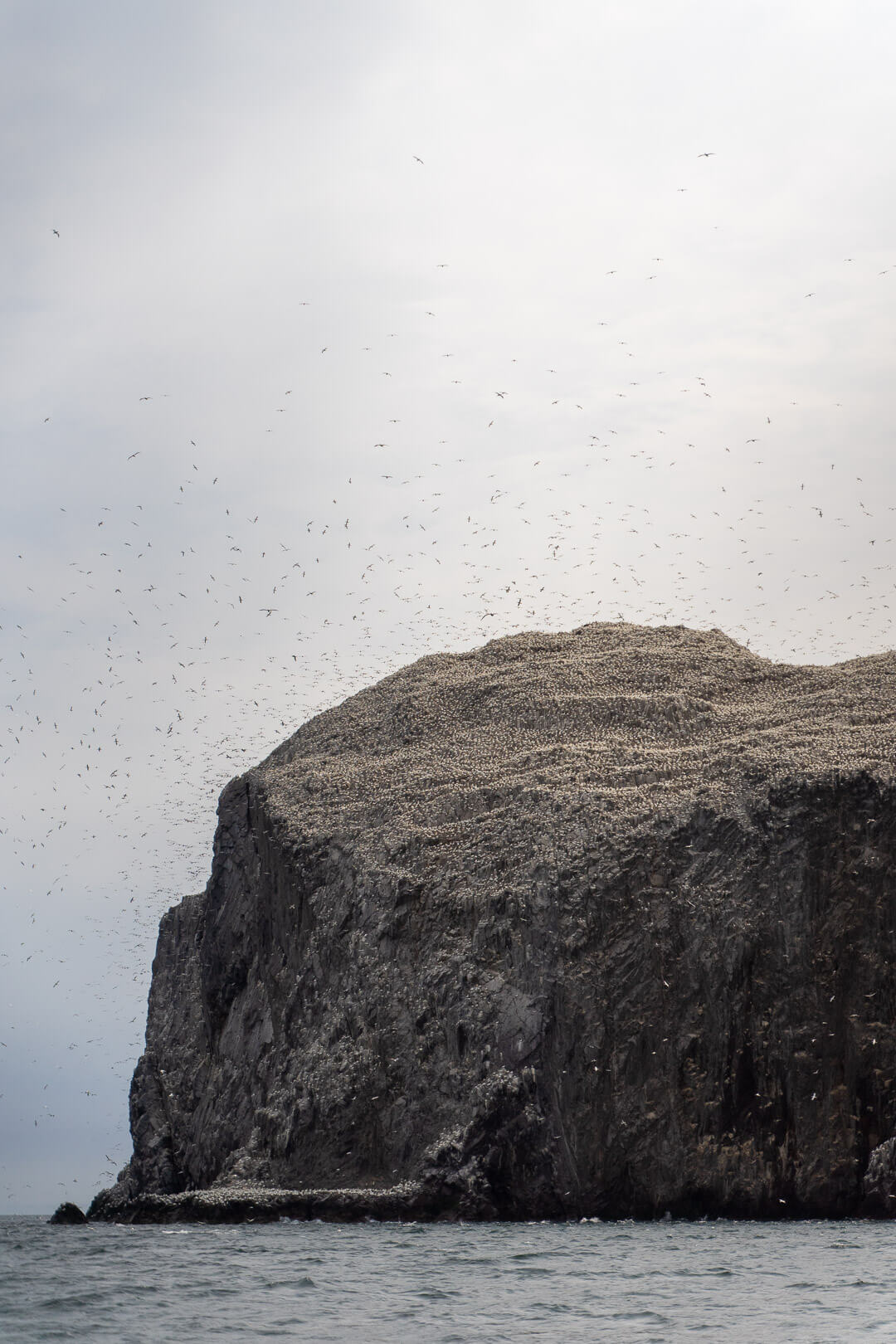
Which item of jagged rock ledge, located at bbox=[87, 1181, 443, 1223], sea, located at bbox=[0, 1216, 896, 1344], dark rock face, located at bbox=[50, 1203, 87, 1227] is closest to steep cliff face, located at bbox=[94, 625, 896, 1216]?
jagged rock ledge, located at bbox=[87, 1181, 443, 1223]

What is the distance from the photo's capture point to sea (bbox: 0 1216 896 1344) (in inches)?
Result: 717

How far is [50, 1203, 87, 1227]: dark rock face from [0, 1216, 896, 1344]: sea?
14389 mm

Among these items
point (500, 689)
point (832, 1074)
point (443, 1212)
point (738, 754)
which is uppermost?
point (500, 689)

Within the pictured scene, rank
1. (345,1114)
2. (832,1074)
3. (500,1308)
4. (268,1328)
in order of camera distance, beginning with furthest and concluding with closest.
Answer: (345,1114) → (832,1074) → (500,1308) → (268,1328)

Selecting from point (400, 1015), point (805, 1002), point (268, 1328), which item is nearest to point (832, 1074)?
point (805, 1002)

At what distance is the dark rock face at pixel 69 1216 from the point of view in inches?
1800

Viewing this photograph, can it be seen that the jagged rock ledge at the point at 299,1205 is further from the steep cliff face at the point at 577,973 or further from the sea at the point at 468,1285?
the sea at the point at 468,1285

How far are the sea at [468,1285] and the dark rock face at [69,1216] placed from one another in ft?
47.2

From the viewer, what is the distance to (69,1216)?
152 feet

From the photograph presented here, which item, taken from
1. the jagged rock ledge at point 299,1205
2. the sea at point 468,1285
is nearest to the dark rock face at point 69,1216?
the jagged rock ledge at point 299,1205

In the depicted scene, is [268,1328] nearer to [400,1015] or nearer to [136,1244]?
[136,1244]

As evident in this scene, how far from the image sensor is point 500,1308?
793 inches

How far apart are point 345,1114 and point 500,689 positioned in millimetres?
21169

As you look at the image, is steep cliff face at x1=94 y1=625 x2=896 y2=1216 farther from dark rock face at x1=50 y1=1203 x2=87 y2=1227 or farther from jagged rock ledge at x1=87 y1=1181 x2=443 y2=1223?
dark rock face at x1=50 y1=1203 x2=87 y2=1227
